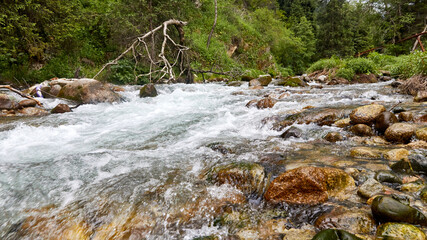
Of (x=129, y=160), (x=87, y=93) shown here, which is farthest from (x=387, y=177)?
(x=87, y=93)

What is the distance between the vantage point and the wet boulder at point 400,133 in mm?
3382

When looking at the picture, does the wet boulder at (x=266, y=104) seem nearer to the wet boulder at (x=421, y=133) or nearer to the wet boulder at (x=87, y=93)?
the wet boulder at (x=421, y=133)

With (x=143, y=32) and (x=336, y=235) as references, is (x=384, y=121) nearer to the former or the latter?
(x=336, y=235)

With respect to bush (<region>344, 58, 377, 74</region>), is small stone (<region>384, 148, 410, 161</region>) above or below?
below

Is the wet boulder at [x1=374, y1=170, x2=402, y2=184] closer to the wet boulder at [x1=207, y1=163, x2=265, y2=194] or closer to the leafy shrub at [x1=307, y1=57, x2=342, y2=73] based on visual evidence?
the wet boulder at [x1=207, y1=163, x2=265, y2=194]

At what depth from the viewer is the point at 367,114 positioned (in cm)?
423

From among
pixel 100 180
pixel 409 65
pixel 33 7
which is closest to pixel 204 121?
pixel 100 180

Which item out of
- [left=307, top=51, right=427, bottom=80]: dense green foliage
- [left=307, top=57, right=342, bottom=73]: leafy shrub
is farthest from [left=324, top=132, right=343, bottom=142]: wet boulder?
[left=307, top=57, right=342, bottom=73]: leafy shrub

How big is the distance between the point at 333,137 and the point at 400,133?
3.09 ft

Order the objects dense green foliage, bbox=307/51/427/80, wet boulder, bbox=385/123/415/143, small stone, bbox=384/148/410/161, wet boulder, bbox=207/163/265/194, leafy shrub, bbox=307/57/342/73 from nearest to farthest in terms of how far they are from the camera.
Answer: wet boulder, bbox=207/163/265/194
small stone, bbox=384/148/410/161
wet boulder, bbox=385/123/415/143
dense green foliage, bbox=307/51/427/80
leafy shrub, bbox=307/57/342/73

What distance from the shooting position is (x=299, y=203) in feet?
7.13

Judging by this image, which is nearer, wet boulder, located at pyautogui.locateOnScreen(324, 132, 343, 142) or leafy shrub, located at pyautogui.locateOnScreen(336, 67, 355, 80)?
wet boulder, located at pyautogui.locateOnScreen(324, 132, 343, 142)

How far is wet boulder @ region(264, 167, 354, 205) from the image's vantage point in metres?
2.22

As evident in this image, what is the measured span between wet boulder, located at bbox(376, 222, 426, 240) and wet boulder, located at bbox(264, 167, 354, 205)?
0.58 meters
